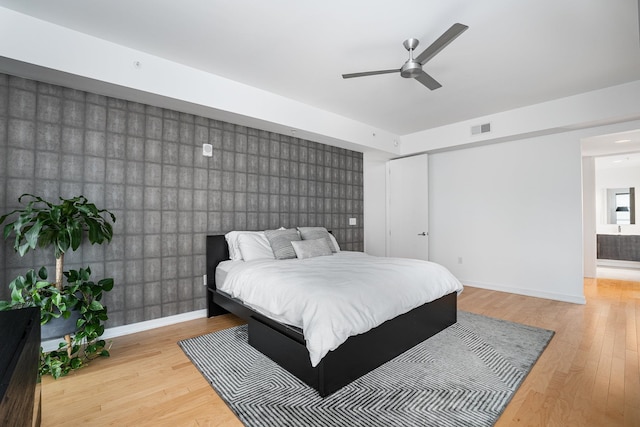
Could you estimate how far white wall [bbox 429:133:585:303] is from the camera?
4.07m

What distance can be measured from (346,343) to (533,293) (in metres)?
3.82

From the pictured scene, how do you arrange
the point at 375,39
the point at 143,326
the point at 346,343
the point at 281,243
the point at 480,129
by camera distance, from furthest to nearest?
the point at 480,129 → the point at 281,243 → the point at 143,326 → the point at 375,39 → the point at 346,343

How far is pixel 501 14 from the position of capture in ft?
7.38

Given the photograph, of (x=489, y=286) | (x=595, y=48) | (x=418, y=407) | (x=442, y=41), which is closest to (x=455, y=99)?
(x=595, y=48)

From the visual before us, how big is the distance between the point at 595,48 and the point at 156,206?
4.61 meters

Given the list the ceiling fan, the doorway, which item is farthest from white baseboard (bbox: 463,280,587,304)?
the ceiling fan

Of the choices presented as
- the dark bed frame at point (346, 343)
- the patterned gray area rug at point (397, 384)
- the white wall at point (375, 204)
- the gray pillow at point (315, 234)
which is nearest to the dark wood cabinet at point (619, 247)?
the white wall at point (375, 204)

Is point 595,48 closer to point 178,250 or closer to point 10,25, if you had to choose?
point 178,250

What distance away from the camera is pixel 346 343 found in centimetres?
198

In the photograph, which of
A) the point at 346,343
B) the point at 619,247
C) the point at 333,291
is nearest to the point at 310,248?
the point at 333,291

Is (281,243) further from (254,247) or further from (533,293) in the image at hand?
(533,293)

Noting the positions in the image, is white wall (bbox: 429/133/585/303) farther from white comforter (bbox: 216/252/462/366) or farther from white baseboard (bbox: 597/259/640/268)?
white baseboard (bbox: 597/259/640/268)

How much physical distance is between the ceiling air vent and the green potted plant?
→ 4.96 meters

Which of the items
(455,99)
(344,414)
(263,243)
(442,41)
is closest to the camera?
(344,414)
